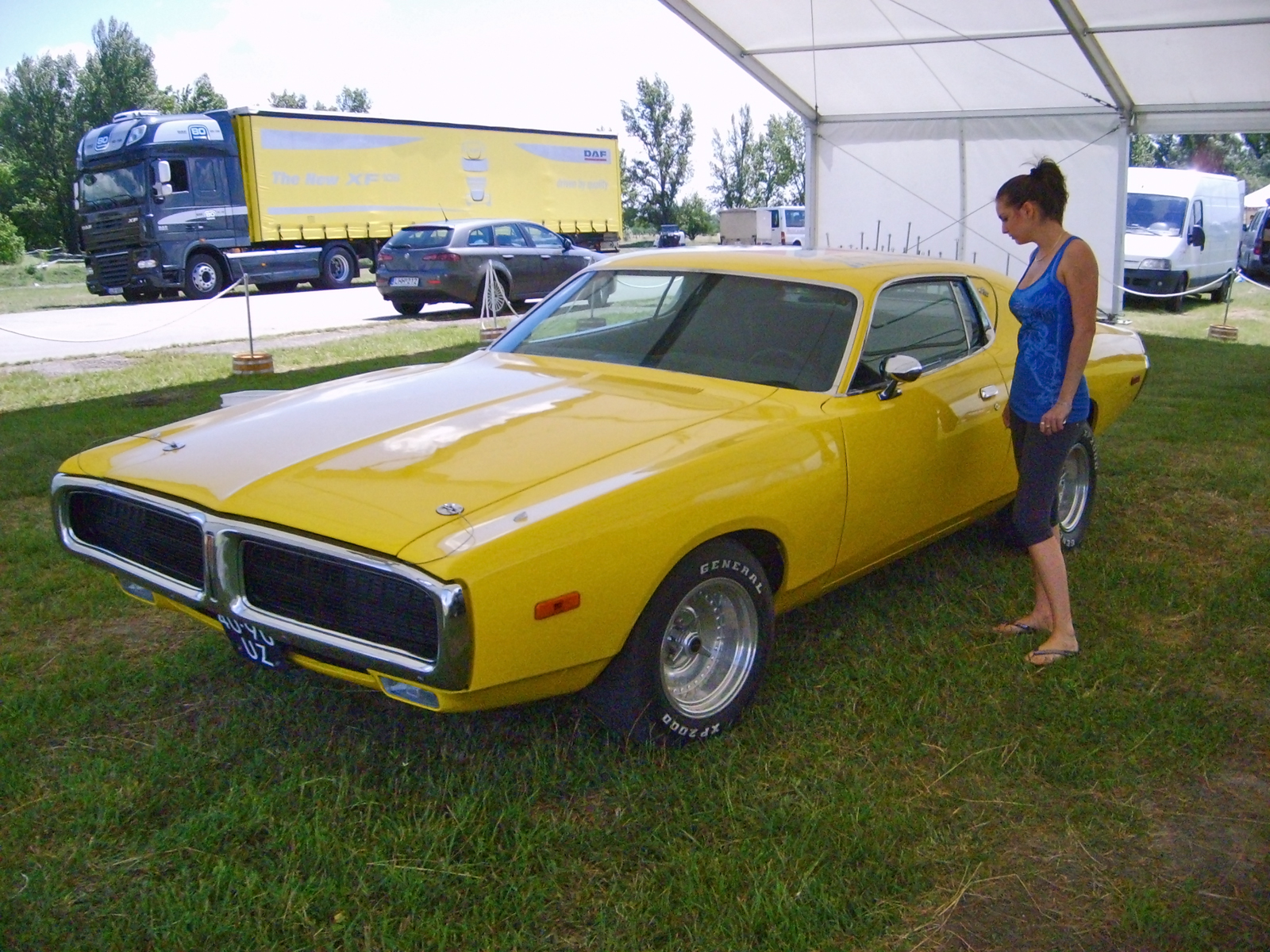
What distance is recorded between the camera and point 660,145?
64562mm

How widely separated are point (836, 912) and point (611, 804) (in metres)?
0.72

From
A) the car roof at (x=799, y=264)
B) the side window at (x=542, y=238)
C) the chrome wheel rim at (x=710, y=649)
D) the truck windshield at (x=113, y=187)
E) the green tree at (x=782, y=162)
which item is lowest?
the chrome wheel rim at (x=710, y=649)

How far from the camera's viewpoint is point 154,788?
3.01 meters

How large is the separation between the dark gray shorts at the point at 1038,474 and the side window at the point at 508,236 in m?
12.9

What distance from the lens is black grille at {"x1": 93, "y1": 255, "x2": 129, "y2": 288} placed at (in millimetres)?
Answer: 19156

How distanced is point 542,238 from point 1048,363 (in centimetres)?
1377

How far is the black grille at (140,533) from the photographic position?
9.98ft

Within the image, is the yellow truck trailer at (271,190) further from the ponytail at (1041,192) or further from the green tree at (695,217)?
Result: the green tree at (695,217)

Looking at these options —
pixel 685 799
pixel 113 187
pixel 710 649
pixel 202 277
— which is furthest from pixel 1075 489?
pixel 113 187

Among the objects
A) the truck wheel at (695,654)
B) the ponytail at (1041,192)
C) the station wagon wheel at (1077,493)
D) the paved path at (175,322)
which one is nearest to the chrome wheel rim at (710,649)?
the truck wheel at (695,654)

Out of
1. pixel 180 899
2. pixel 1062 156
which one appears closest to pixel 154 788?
pixel 180 899

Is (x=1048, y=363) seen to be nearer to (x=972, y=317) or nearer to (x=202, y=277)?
(x=972, y=317)

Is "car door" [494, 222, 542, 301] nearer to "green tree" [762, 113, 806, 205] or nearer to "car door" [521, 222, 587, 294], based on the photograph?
"car door" [521, 222, 587, 294]

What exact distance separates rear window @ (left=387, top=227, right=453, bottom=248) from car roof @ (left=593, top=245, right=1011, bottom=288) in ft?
35.9
